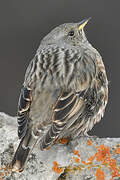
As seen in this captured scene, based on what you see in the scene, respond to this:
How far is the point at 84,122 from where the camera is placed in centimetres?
624

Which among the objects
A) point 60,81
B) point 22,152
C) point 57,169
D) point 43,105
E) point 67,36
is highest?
point 67,36

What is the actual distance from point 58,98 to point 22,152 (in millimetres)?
838

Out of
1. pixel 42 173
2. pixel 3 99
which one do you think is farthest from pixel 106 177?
pixel 3 99

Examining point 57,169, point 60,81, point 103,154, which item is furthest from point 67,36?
point 57,169

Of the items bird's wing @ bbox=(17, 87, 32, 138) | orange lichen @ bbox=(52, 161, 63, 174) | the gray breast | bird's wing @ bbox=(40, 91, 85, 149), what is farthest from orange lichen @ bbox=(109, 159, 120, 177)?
bird's wing @ bbox=(17, 87, 32, 138)

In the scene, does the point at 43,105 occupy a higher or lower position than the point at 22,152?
higher

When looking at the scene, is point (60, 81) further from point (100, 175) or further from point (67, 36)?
point (67, 36)

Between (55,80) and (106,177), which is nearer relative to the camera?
(106,177)

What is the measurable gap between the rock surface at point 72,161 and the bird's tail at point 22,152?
0.90ft

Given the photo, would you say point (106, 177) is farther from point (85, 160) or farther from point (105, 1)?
point (105, 1)

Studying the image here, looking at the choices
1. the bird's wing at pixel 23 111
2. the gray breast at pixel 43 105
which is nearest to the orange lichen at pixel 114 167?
→ the gray breast at pixel 43 105

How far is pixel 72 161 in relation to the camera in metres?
5.73

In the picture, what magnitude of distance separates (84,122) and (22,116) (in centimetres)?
88

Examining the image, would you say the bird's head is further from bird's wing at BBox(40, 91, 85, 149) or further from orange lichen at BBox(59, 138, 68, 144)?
orange lichen at BBox(59, 138, 68, 144)
